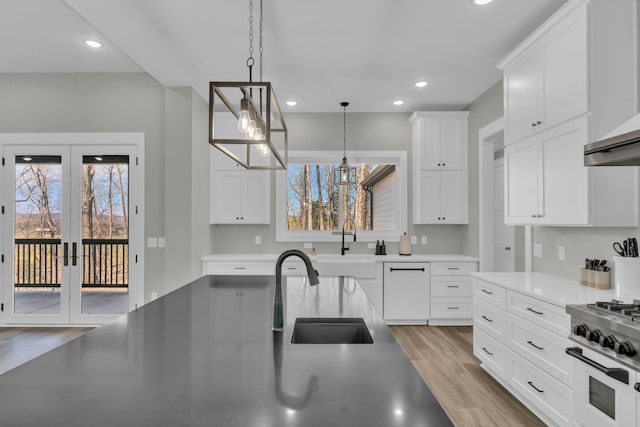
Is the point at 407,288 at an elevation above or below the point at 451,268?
below

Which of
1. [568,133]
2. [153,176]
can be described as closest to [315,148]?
[153,176]

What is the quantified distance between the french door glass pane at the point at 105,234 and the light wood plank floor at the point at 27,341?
38cm

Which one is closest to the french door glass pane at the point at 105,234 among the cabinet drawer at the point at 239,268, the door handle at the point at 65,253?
the door handle at the point at 65,253

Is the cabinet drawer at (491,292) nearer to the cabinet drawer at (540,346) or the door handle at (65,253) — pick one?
the cabinet drawer at (540,346)

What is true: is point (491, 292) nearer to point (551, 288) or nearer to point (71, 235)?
point (551, 288)

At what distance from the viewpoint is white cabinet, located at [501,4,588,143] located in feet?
7.22

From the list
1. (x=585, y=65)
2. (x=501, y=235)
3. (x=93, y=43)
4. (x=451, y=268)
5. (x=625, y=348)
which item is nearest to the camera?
(x=625, y=348)

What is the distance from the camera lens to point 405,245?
15.3 ft

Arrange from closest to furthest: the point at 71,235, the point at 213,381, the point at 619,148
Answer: the point at 213,381, the point at 619,148, the point at 71,235

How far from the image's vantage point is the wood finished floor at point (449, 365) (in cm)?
238

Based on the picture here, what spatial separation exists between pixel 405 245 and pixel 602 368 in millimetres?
3057

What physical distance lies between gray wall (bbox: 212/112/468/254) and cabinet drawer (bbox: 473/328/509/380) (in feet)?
6.17

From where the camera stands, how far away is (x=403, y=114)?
4906 millimetres

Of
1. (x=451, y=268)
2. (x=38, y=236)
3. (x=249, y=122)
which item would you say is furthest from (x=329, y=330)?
(x=38, y=236)
